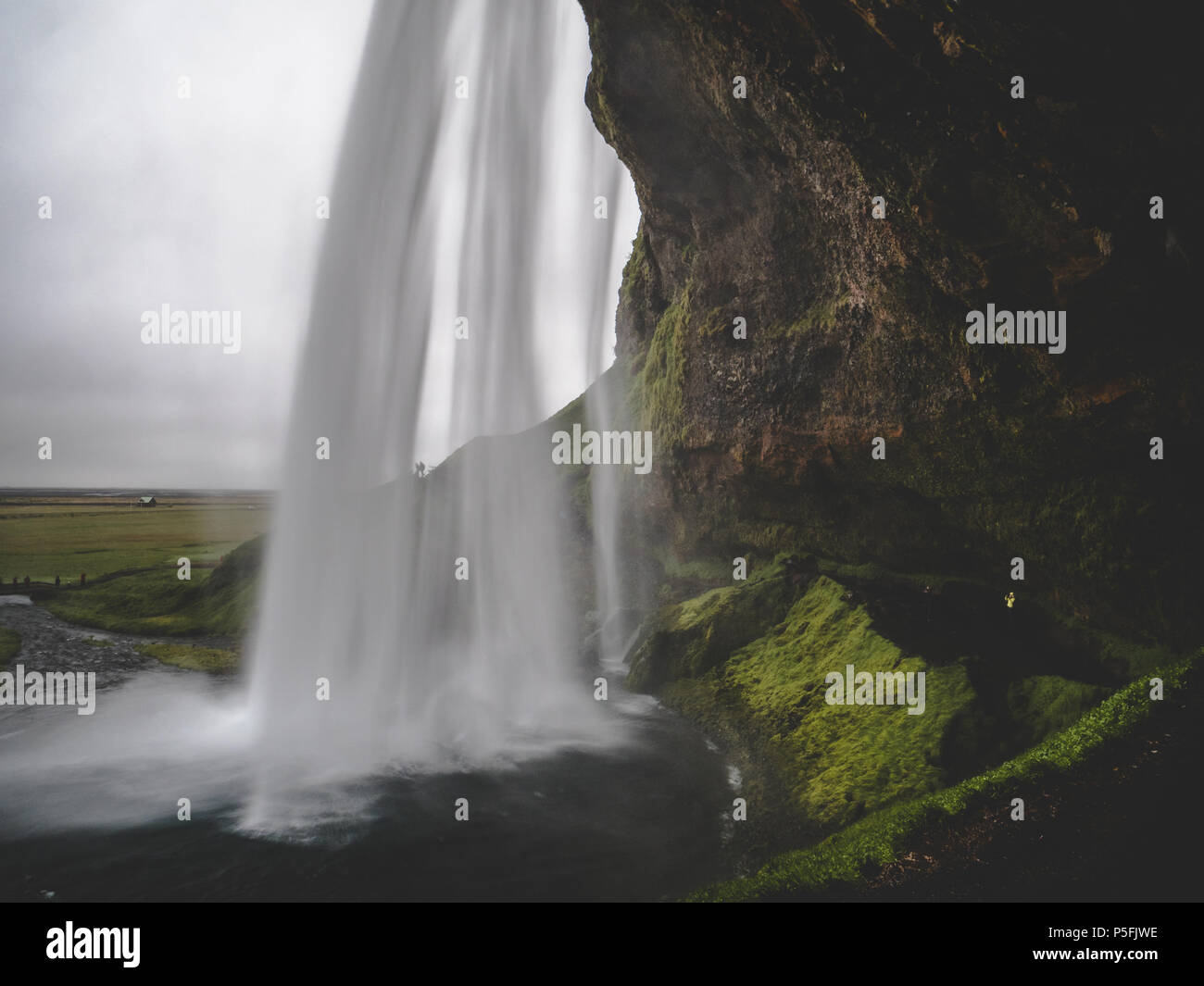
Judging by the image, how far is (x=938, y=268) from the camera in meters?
12.0

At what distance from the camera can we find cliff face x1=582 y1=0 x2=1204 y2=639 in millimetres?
9414

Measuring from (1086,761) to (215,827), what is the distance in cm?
1276

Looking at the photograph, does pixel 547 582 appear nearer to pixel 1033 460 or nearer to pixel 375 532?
pixel 375 532

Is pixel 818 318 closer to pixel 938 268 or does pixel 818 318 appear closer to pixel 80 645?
pixel 938 268

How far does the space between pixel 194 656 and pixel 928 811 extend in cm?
2336

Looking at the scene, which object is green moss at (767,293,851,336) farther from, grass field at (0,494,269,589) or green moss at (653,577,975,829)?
grass field at (0,494,269,589)

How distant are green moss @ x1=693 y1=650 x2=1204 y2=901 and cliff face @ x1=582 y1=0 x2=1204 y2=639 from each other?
3574 mm

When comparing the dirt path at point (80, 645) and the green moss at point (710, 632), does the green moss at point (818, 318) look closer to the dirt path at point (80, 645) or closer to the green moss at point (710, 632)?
the green moss at point (710, 632)

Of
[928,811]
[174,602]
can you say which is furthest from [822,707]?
[174,602]

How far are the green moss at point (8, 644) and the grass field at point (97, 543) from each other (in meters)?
9.22

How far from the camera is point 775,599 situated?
18203 mm

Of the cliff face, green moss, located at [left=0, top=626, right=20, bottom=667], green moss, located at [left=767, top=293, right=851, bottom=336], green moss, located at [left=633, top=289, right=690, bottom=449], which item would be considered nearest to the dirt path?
green moss, located at [left=0, top=626, right=20, bottom=667]
